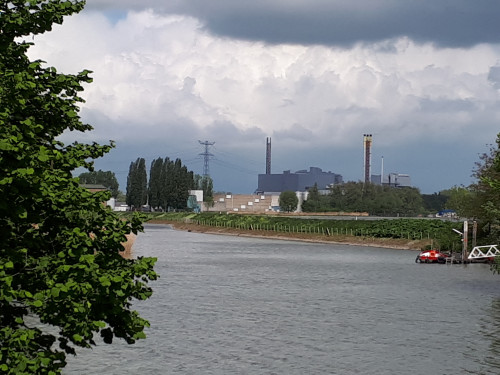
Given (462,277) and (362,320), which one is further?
(462,277)

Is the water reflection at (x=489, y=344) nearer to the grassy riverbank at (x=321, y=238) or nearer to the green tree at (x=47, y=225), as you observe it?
the green tree at (x=47, y=225)

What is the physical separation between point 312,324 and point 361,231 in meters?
92.9

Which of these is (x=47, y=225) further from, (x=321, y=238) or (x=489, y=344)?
(x=321, y=238)

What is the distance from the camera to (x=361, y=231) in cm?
13012

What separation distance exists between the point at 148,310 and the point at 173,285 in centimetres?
1413

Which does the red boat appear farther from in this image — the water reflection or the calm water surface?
the water reflection

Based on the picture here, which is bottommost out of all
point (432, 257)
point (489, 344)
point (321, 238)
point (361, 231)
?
point (489, 344)

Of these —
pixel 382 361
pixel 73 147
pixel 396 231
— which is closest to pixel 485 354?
pixel 382 361

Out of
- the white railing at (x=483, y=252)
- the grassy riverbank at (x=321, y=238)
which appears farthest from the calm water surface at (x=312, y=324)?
the grassy riverbank at (x=321, y=238)

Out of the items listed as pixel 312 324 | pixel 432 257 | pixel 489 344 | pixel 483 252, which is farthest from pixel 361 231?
pixel 489 344

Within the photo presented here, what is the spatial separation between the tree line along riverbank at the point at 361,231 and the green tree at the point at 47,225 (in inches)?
2887

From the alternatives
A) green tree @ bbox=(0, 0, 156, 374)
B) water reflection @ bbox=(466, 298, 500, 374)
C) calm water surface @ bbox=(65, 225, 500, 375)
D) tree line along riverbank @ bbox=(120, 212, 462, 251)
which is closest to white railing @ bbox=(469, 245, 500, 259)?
calm water surface @ bbox=(65, 225, 500, 375)

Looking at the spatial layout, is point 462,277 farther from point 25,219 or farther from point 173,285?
point 25,219

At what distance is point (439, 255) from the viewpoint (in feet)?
274
